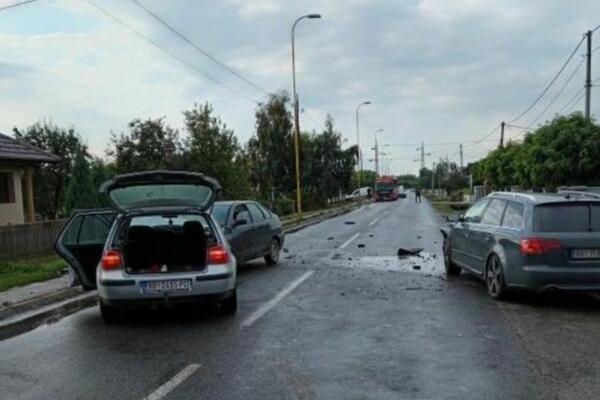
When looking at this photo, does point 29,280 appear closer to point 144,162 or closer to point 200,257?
point 200,257

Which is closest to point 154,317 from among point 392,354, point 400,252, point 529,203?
point 392,354

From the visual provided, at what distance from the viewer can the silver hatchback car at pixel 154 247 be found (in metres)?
8.02

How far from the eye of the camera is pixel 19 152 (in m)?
23.5

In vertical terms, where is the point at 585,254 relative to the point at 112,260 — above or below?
below

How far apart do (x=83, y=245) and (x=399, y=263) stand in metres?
7.36

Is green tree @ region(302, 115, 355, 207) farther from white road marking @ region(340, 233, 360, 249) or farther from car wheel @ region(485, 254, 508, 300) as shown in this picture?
car wheel @ region(485, 254, 508, 300)

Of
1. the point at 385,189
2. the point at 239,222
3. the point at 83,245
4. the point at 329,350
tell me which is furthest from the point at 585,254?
the point at 385,189

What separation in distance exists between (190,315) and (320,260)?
7.00 metres

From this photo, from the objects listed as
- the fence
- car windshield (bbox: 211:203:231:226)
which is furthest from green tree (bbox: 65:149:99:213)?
car windshield (bbox: 211:203:231:226)

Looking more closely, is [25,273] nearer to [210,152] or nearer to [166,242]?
[166,242]

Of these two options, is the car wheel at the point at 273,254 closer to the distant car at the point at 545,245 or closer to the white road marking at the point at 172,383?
the distant car at the point at 545,245

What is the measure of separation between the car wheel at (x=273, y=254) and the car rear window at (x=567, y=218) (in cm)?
717

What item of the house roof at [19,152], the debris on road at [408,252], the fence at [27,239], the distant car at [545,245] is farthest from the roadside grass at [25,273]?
the house roof at [19,152]

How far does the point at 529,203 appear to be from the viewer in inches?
366
